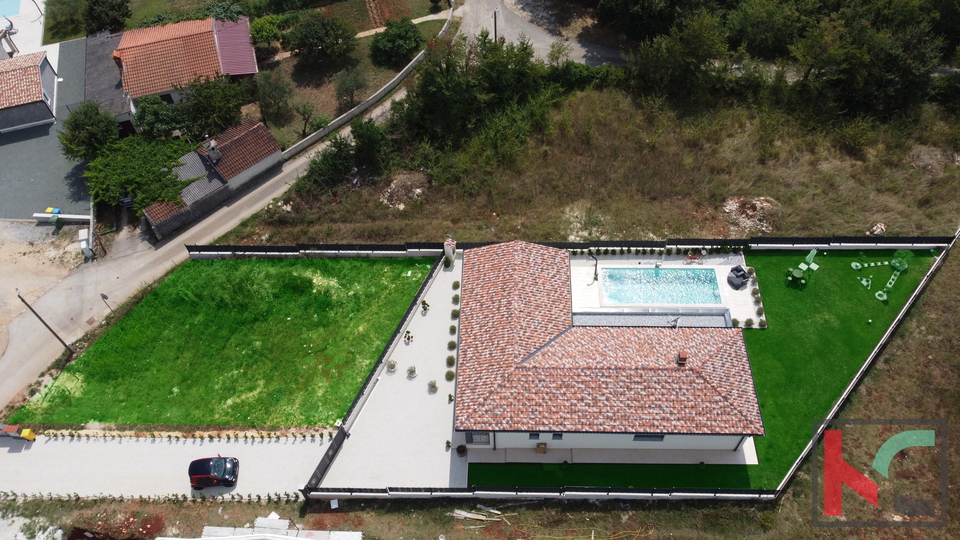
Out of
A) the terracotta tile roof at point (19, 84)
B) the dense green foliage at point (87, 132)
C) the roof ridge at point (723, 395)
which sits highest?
the terracotta tile roof at point (19, 84)

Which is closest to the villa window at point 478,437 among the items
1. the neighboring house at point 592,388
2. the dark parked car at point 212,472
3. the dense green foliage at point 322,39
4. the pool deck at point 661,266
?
the neighboring house at point 592,388

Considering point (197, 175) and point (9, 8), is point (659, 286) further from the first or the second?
point (9, 8)

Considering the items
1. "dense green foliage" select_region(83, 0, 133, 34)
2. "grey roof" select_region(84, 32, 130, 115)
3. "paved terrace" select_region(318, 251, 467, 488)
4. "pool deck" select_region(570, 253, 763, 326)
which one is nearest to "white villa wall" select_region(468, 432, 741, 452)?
"paved terrace" select_region(318, 251, 467, 488)

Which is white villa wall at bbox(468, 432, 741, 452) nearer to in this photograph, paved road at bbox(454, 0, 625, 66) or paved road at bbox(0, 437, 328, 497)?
paved road at bbox(0, 437, 328, 497)

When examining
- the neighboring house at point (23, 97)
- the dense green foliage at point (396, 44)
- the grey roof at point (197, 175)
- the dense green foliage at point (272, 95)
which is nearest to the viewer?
the grey roof at point (197, 175)

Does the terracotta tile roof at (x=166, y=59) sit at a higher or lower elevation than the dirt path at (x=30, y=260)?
higher

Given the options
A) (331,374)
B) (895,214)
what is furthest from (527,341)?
(895,214)

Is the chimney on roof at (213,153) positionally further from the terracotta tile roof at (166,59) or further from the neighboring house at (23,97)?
the neighboring house at (23,97)

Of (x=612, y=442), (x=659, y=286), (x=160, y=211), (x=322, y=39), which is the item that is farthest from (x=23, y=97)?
(x=612, y=442)
